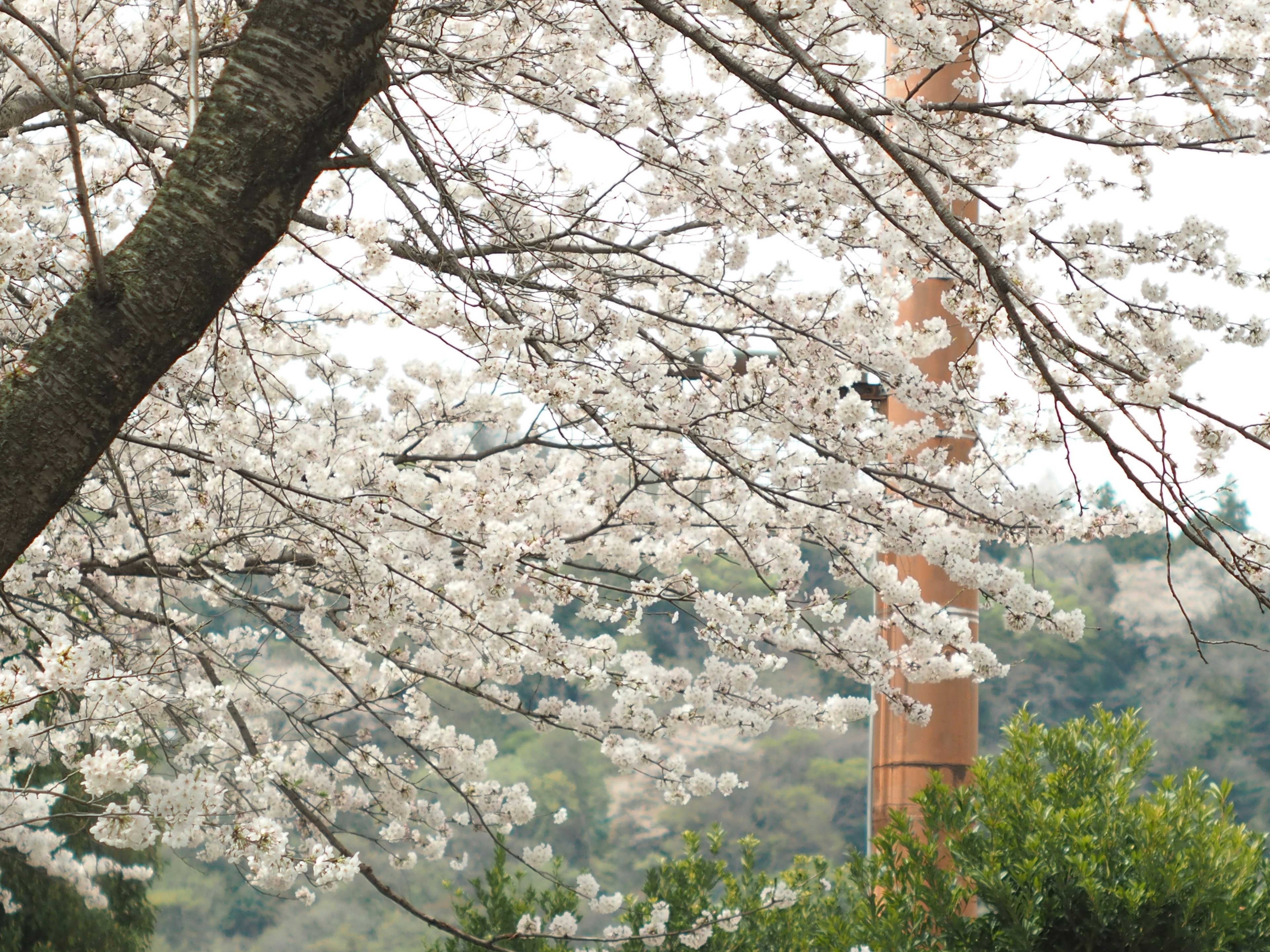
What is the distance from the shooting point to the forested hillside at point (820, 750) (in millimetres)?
13438

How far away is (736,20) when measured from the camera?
2668 mm

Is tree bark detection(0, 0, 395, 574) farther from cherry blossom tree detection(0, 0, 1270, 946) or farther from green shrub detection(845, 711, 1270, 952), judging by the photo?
green shrub detection(845, 711, 1270, 952)

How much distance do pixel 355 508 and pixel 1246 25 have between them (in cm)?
232

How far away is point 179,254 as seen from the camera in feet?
4.73

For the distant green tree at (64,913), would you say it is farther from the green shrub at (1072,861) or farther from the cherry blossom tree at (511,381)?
the green shrub at (1072,861)

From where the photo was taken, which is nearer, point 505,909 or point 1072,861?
point 1072,861

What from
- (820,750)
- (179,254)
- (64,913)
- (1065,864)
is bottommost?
(64,913)

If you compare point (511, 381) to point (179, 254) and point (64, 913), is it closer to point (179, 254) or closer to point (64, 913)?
point (179, 254)

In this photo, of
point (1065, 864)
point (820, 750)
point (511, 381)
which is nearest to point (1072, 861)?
point (1065, 864)

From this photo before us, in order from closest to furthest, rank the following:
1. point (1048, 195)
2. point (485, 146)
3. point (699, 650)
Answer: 1. point (1048, 195)
2. point (485, 146)
3. point (699, 650)

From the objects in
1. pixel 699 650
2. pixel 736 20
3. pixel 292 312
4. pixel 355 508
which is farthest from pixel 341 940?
pixel 736 20

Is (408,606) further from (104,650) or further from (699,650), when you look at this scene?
(699,650)

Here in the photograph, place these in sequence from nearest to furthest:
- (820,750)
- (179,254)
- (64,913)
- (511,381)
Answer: (179,254), (511,381), (64,913), (820,750)

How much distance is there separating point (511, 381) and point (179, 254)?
1.15 m
